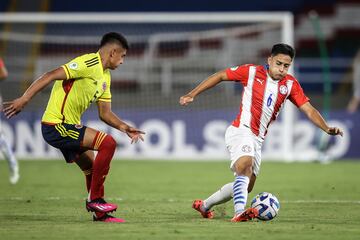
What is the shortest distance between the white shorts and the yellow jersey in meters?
1.43

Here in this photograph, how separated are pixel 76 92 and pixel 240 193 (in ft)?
6.17

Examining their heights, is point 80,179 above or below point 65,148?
below

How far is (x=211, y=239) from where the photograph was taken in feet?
23.2

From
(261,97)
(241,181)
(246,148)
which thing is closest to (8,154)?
(261,97)

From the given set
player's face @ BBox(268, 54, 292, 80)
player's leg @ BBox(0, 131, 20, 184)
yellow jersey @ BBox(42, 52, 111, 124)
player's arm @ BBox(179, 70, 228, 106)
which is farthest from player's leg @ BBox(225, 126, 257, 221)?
player's leg @ BBox(0, 131, 20, 184)

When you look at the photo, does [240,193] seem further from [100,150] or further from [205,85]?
[100,150]

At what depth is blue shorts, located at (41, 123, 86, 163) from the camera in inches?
332

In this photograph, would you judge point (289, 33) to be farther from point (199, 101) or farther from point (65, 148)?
point (65, 148)

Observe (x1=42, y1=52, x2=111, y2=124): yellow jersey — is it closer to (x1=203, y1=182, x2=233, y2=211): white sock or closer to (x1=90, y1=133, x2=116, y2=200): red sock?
(x1=90, y1=133, x2=116, y2=200): red sock

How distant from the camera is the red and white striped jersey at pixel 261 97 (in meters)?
8.82

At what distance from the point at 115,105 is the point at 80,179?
5485 mm

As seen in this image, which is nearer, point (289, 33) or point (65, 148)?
point (65, 148)

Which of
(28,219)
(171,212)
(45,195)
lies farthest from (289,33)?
(28,219)

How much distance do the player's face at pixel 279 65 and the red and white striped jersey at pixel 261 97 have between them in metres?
0.13
